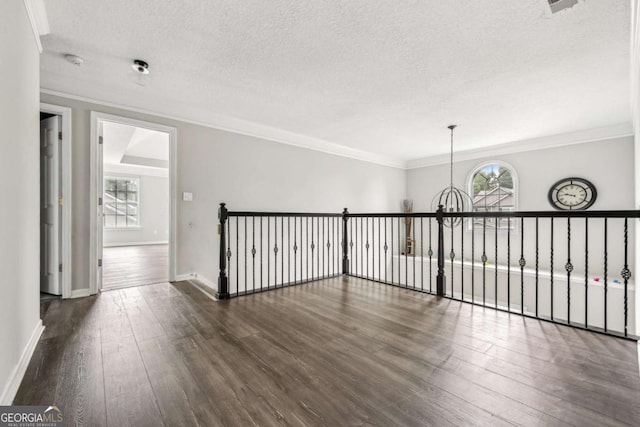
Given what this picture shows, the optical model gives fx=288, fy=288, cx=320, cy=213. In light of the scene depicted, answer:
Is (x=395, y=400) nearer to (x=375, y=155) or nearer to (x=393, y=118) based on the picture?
(x=393, y=118)

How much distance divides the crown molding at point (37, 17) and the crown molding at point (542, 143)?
6.59 meters

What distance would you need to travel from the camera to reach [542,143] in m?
5.23

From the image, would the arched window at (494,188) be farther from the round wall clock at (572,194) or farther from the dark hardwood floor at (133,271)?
the dark hardwood floor at (133,271)

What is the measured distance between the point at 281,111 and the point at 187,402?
11.5ft

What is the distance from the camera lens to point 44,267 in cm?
323

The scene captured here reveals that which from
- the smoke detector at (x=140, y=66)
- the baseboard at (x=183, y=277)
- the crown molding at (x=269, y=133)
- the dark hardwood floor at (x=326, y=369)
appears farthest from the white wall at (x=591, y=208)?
the smoke detector at (x=140, y=66)

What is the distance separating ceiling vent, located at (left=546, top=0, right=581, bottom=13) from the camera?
1.87m

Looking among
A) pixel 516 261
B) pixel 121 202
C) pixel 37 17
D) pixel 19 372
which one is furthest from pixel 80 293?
pixel 516 261

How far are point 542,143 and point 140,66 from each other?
6273 mm

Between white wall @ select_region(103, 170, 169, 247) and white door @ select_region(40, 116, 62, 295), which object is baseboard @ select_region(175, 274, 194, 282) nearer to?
Result: white door @ select_region(40, 116, 62, 295)

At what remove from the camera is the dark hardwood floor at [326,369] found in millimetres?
1307

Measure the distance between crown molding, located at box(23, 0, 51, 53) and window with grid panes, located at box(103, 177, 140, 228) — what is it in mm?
7469

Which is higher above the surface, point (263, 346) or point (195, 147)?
point (195, 147)

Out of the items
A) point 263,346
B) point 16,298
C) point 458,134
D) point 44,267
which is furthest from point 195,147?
point 458,134
